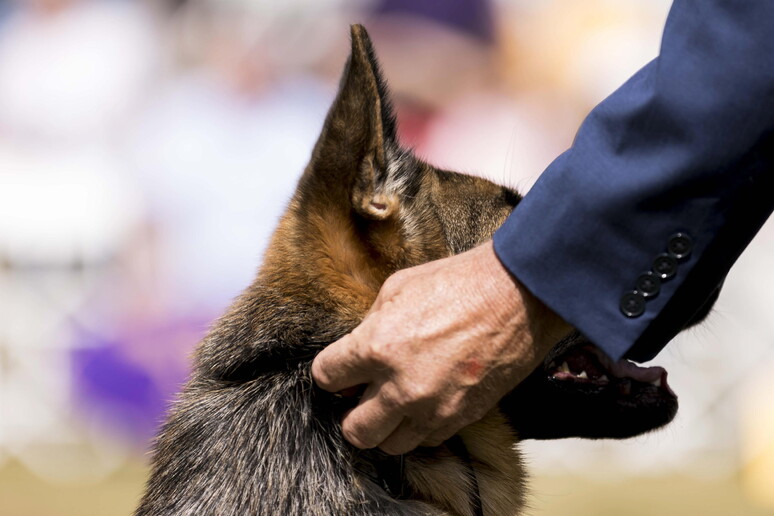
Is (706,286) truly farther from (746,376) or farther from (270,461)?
(746,376)

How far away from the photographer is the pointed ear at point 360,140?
6.86 ft

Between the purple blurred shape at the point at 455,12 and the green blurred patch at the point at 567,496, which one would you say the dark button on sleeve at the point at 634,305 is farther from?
the purple blurred shape at the point at 455,12

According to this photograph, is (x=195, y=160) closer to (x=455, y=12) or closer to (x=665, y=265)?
(x=455, y=12)

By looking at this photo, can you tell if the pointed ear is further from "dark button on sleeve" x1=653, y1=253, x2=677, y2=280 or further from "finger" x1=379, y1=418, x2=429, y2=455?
"dark button on sleeve" x1=653, y1=253, x2=677, y2=280

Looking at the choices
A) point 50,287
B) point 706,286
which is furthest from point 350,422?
point 50,287

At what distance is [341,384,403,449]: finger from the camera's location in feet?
6.74

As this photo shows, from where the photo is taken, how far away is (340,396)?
230 centimetres

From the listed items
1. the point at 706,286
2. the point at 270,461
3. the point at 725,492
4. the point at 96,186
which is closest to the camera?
the point at 706,286

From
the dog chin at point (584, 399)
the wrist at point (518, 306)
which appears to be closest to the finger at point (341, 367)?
the wrist at point (518, 306)

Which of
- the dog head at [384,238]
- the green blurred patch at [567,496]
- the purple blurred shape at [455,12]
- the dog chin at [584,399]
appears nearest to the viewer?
the dog head at [384,238]

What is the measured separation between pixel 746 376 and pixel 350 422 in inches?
274

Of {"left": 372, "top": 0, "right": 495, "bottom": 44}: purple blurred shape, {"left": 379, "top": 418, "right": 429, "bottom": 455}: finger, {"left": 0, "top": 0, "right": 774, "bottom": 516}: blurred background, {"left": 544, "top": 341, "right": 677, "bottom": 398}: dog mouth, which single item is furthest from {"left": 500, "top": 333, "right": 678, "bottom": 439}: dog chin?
{"left": 372, "top": 0, "right": 495, "bottom": 44}: purple blurred shape

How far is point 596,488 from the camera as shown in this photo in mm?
7410

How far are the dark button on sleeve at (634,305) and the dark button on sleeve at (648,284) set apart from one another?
0.04 feet
